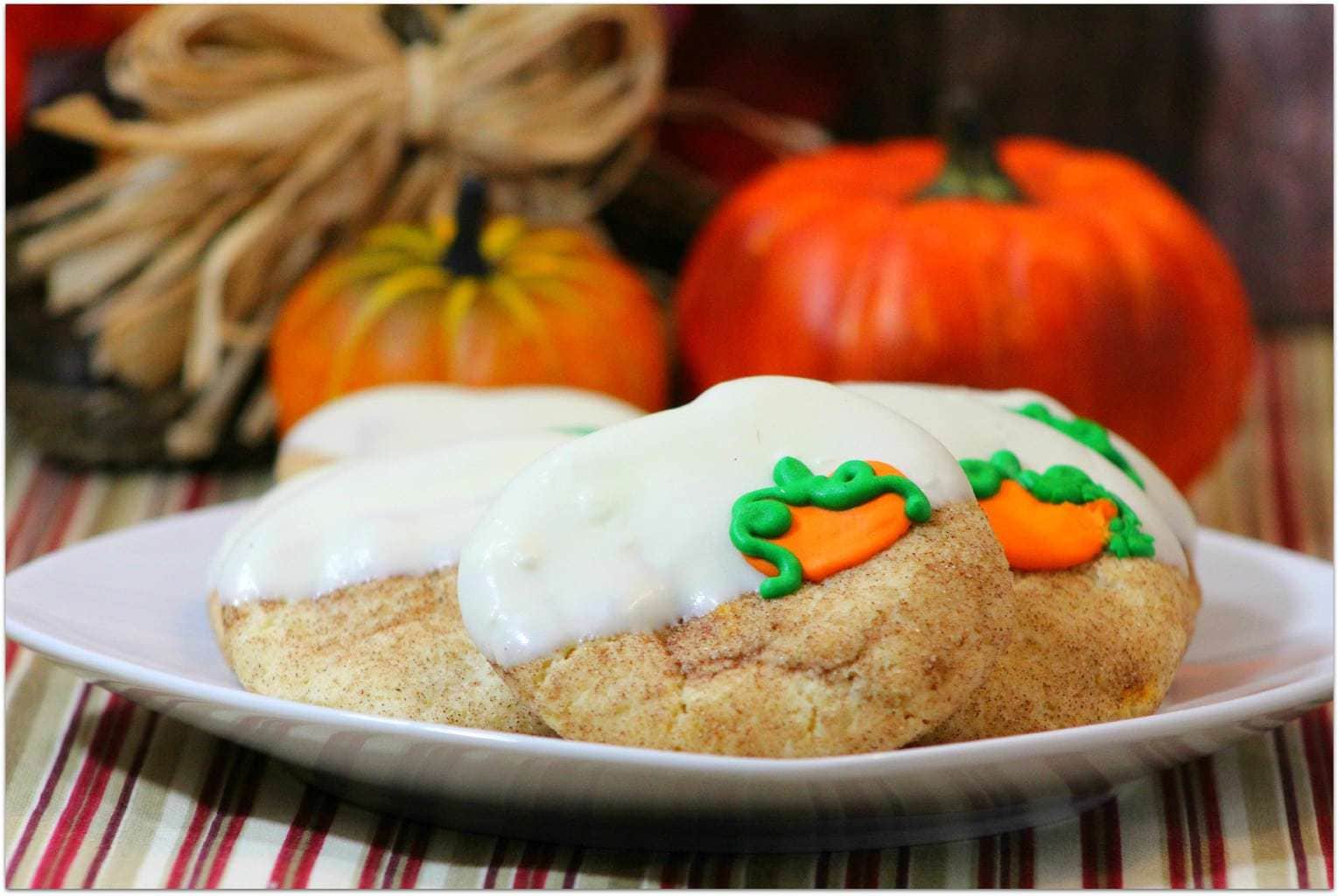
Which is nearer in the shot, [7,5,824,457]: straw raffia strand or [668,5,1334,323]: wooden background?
[7,5,824,457]: straw raffia strand

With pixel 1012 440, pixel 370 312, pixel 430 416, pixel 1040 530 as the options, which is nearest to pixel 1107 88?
pixel 370 312

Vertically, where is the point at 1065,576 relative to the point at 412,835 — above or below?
above

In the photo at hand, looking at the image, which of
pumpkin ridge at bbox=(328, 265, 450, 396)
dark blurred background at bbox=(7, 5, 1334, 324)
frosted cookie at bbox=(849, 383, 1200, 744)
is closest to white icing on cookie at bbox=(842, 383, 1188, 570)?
frosted cookie at bbox=(849, 383, 1200, 744)

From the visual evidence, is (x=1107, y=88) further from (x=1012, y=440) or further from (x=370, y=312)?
(x=1012, y=440)

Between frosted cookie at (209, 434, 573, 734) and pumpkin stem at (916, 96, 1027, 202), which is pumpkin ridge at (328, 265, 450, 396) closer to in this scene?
pumpkin stem at (916, 96, 1027, 202)

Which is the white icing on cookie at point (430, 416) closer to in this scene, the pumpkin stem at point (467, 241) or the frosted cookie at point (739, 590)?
the pumpkin stem at point (467, 241)

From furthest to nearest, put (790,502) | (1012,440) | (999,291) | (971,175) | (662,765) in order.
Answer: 1. (971,175)
2. (999,291)
3. (1012,440)
4. (790,502)
5. (662,765)

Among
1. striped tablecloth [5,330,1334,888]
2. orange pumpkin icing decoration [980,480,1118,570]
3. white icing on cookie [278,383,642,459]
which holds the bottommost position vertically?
white icing on cookie [278,383,642,459]

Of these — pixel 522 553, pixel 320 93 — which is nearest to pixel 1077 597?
pixel 522 553

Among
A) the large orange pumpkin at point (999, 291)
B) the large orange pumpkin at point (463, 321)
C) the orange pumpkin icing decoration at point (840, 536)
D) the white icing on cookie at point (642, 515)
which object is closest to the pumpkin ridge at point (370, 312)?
the large orange pumpkin at point (463, 321)
